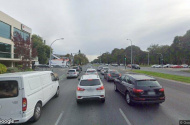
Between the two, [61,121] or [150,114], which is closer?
[61,121]

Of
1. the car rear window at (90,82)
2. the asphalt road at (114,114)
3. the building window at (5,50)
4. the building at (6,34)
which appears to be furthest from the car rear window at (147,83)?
the building window at (5,50)

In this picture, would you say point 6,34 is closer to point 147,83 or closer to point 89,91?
point 89,91

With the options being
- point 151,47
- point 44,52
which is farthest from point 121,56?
point 44,52

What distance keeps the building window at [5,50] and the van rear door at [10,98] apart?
67.0 feet

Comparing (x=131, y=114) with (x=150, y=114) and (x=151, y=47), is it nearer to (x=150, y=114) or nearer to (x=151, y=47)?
(x=150, y=114)

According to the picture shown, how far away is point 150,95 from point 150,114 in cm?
83

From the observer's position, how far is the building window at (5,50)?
1856 centimetres

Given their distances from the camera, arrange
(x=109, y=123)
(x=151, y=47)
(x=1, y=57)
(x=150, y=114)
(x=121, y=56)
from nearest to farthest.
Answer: (x=109, y=123), (x=150, y=114), (x=1, y=57), (x=151, y=47), (x=121, y=56)

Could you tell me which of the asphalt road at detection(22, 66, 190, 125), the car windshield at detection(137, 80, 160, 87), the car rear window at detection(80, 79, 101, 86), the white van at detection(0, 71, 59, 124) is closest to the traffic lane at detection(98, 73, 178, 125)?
the asphalt road at detection(22, 66, 190, 125)

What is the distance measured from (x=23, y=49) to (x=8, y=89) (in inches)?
350

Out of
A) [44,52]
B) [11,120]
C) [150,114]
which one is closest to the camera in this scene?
[11,120]

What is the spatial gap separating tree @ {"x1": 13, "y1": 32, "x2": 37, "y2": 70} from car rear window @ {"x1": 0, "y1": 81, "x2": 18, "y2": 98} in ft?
28.6

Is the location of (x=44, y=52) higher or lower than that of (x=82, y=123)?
higher

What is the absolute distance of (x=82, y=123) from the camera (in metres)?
3.82
